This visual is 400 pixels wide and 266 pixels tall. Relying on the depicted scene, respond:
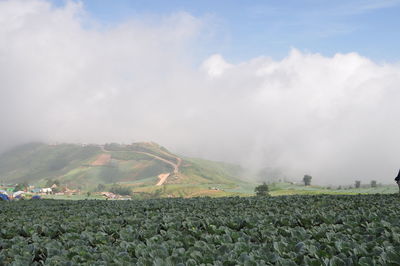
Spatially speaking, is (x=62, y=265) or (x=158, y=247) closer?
(x=62, y=265)

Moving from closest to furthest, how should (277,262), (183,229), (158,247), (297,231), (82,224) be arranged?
(277,262) → (158,247) → (297,231) → (183,229) → (82,224)

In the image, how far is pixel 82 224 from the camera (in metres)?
13.1

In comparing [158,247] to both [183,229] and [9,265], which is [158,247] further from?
[183,229]

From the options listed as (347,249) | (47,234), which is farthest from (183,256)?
(47,234)

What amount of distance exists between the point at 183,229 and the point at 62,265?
5.34 meters

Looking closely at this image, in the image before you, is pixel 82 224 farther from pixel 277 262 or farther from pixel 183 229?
pixel 277 262

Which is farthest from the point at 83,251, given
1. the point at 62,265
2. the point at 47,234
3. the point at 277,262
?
the point at 47,234

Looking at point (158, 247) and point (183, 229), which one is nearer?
point (158, 247)

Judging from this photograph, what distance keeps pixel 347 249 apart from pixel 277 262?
168 centimetres

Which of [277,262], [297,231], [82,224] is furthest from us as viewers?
[82,224]

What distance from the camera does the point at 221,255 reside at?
22.6ft

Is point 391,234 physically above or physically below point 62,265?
above

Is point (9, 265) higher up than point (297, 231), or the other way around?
point (297, 231)

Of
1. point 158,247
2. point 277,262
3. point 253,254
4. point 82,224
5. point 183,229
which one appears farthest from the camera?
point 82,224
